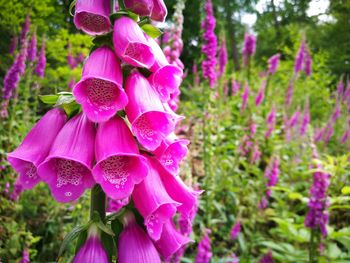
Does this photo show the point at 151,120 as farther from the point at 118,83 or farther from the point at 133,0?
the point at 133,0

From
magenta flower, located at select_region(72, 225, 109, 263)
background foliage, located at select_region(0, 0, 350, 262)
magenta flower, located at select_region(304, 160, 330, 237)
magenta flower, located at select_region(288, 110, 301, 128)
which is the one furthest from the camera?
magenta flower, located at select_region(288, 110, 301, 128)

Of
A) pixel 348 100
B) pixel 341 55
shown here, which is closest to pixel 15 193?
pixel 348 100

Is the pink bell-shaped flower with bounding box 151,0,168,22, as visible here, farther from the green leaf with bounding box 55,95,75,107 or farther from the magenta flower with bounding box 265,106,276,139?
the magenta flower with bounding box 265,106,276,139

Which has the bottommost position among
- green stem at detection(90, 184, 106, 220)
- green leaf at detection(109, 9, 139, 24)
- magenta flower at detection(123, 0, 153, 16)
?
green stem at detection(90, 184, 106, 220)

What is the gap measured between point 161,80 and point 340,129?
604cm

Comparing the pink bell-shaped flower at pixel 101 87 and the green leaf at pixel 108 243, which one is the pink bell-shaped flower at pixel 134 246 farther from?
the pink bell-shaped flower at pixel 101 87

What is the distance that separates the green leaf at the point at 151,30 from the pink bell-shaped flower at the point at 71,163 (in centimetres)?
31

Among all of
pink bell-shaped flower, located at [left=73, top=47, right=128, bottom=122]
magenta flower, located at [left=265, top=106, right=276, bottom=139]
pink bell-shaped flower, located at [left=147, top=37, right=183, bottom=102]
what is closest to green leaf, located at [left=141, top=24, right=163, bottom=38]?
pink bell-shaped flower, located at [left=147, top=37, right=183, bottom=102]

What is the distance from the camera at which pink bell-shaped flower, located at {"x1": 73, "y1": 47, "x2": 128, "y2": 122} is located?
761 mm

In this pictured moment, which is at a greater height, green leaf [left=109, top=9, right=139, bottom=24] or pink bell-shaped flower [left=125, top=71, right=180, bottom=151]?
green leaf [left=109, top=9, right=139, bottom=24]

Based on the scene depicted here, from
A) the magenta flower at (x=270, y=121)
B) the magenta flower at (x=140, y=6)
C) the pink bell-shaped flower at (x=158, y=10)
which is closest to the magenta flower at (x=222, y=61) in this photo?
the magenta flower at (x=270, y=121)

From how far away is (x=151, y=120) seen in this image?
2.73ft

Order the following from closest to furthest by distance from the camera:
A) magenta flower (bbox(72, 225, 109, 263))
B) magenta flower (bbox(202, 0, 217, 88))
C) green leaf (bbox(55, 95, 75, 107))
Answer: magenta flower (bbox(72, 225, 109, 263)) → green leaf (bbox(55, 95, 75, 107)) → magenta flower (bbox(202, 0, 217, 88))

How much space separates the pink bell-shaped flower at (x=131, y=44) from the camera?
2.55 feet
